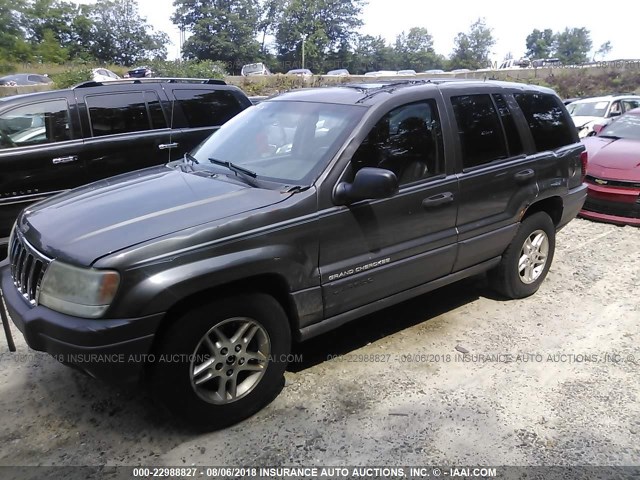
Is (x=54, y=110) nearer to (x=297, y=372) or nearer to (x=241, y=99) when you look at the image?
(x=241, y=99)

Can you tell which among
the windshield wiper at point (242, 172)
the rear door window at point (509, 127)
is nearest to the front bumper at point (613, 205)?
the rear door window at point (509, 127)

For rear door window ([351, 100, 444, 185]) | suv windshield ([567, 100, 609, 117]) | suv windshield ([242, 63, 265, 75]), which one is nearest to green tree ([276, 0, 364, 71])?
suv windshield ([242, 63, 265, 75])

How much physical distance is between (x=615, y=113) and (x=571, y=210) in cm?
1017

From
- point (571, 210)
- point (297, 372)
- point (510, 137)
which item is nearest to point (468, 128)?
point (510, 137)

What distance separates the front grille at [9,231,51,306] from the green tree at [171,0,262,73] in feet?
237

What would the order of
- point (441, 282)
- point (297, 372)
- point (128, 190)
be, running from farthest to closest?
1. point (441, 282)
2. point (297, 372)
3. point (128, 190)

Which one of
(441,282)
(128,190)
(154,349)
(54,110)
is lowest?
(441,282)

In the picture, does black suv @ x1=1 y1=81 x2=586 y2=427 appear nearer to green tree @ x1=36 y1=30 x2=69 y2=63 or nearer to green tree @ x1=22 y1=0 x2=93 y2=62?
green tree @ x1=36 y1=30 x2=69 y2=63

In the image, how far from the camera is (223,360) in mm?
2736

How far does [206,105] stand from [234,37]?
73316 mm

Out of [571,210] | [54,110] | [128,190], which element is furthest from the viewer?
[54,110]

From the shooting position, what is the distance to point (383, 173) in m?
2.94

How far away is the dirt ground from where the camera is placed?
2.67 m

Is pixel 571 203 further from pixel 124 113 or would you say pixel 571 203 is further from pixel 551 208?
pixel 124 113
